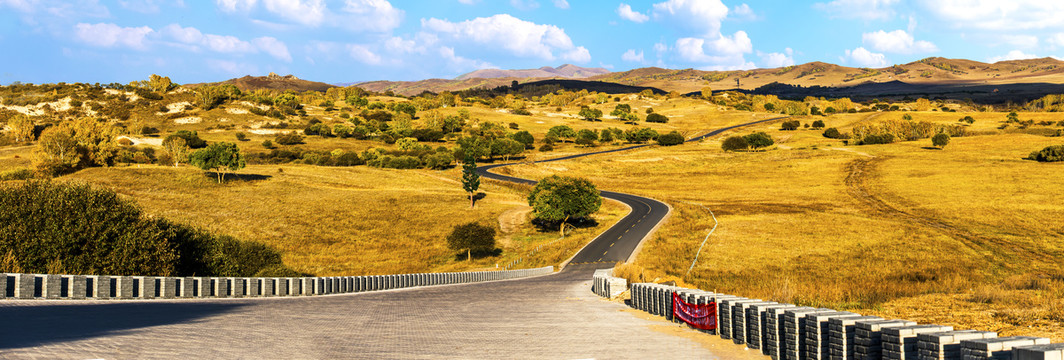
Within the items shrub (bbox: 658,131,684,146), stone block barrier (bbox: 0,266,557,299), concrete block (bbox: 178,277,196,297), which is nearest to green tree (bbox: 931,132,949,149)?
shrub (bbox: 658,131,684,146)

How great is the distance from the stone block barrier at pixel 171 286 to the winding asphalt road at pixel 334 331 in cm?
112

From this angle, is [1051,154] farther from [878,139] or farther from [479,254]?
[479,254]

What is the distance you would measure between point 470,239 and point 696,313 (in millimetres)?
58183

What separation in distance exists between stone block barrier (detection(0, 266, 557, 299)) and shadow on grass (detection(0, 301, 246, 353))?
1.47 m

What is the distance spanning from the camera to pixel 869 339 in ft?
43.8

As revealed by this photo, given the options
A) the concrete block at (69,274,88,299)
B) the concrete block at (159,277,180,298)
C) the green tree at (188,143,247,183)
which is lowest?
the concrete block at (159,277,180,298)

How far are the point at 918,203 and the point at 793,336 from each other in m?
86.3

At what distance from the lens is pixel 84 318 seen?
58.3ft

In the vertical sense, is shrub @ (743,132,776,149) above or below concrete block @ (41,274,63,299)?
above

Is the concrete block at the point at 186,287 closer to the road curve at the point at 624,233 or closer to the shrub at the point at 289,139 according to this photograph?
the road curve at the point at 624,233

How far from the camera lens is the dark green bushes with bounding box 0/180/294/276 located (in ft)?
103

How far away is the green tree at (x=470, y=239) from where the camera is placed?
77688 millimetres

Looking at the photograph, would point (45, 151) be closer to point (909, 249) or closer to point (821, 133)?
point (909, 249)

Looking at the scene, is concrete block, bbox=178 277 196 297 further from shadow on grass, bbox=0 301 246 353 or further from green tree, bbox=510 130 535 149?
green tree, bbox=510 130 535 149
